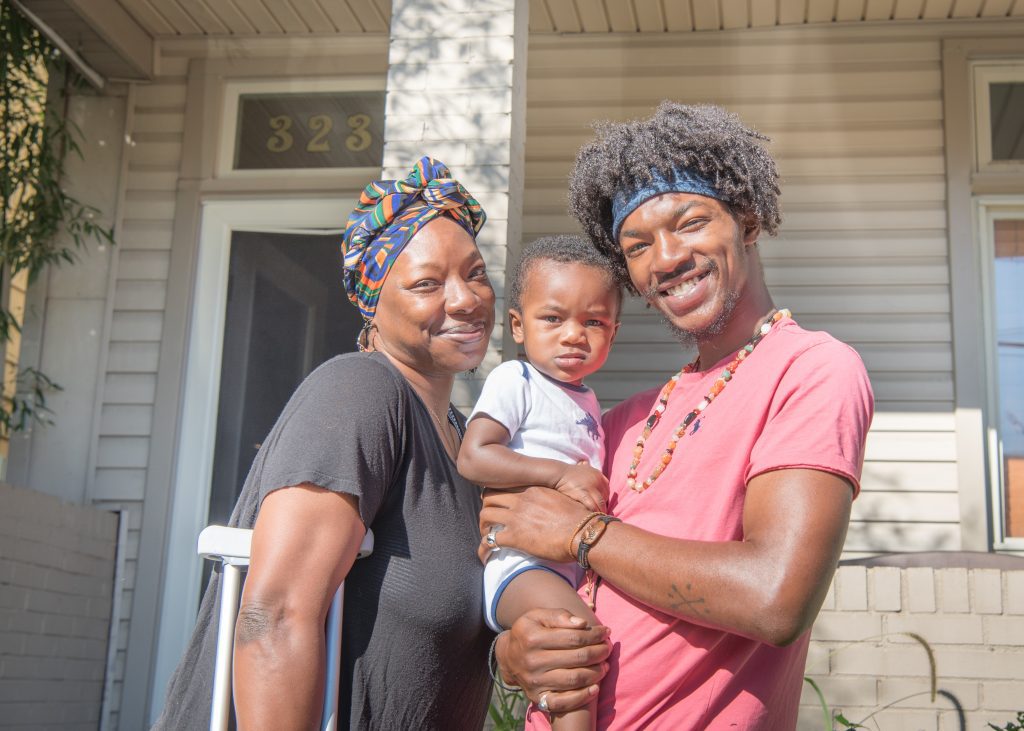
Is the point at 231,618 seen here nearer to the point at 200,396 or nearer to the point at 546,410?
the point at 546,410

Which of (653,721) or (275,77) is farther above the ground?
(275,77)

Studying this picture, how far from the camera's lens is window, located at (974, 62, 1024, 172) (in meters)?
5.95

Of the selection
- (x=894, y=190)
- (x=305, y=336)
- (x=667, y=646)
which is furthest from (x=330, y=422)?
(x=894, y=190)

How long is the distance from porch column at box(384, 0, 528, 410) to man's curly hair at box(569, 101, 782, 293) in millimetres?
1986

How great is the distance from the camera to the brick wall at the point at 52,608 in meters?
5.12

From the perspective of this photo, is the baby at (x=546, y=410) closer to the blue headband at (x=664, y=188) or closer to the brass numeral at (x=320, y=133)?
the blue headband at (x=664, y=188)

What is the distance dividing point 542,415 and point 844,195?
4017 mm

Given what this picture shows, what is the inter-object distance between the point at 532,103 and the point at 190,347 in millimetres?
2278

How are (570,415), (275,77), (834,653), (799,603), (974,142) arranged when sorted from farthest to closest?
(275,77) < (974,142) < (834,653) < (570,415) < (799,603)

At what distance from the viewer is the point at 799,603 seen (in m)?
1.71

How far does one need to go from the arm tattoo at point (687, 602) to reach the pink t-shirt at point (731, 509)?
63 millimetres

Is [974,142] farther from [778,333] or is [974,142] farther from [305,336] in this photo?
[778,333]

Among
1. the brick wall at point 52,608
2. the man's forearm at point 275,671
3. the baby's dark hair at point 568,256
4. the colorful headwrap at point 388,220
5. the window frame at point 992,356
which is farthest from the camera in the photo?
the window frame at point 992,356

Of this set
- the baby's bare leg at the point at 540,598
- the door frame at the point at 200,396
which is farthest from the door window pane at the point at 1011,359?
the baby's bare leg at the point at 540,598
